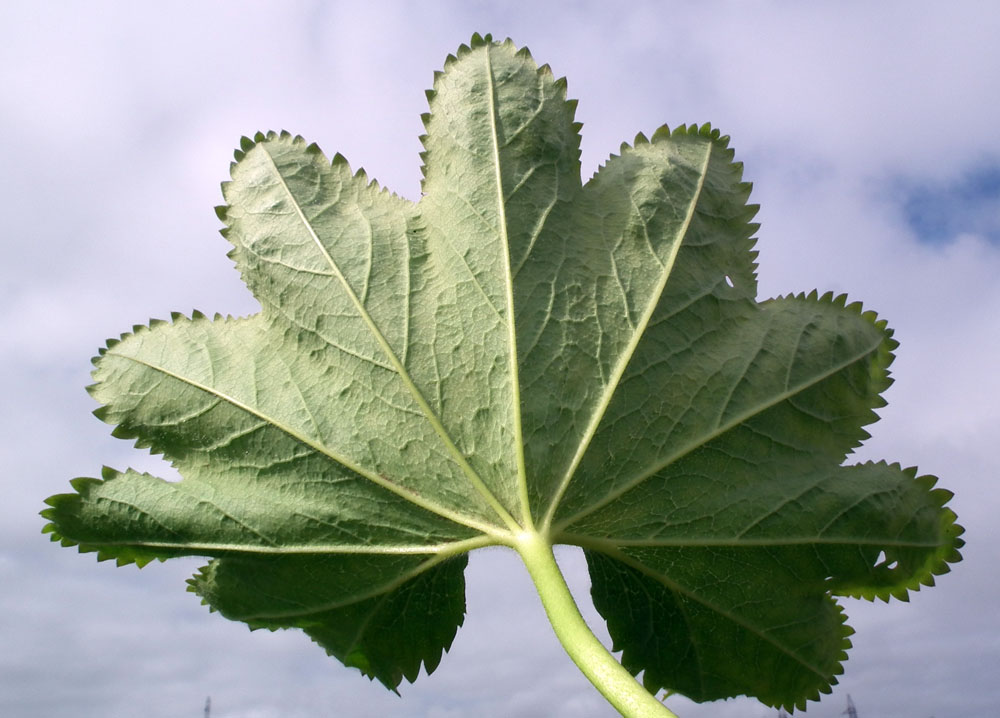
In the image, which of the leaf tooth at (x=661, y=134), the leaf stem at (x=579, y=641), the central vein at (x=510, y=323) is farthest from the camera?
the leaf tooth at (x=661, y=134)

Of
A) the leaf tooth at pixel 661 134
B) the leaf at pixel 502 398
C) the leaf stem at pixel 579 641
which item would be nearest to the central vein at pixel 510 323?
the leaf at pixel 502 398

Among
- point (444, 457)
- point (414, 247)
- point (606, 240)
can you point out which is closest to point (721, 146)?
point (606, 240)

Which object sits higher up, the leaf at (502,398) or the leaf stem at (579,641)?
the leaf at (502,398)

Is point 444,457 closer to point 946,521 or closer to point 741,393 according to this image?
point 741,393

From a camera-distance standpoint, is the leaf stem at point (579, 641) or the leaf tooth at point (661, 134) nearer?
the leaf stem at point (579, 641)

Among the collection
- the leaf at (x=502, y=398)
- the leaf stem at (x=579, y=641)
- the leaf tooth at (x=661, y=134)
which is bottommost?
the leaf stem at (x=579, y=641)

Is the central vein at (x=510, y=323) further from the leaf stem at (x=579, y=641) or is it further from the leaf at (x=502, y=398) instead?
the leaf stem at (x=579, y=641)

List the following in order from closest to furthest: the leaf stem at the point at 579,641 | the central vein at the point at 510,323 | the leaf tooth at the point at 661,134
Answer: the leaf stem at the point at 579,641
the central vein at the point at 510,323
the leaf tooth at the point at 661,134
